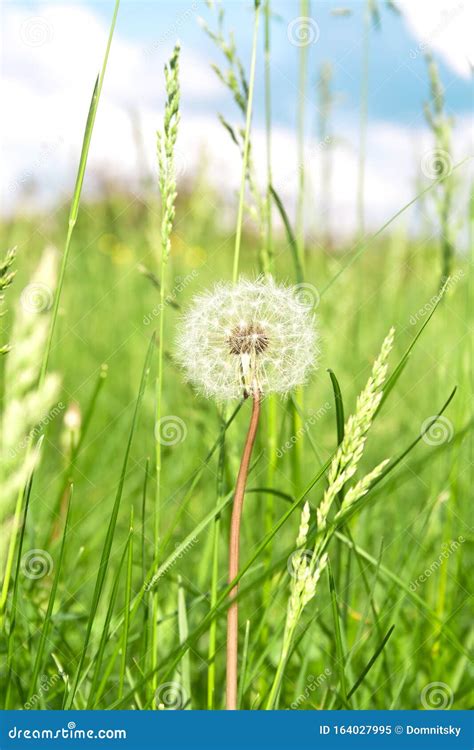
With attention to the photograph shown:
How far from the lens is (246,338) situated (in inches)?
33.9

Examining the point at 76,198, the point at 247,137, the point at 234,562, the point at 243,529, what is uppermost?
the point at 247,137

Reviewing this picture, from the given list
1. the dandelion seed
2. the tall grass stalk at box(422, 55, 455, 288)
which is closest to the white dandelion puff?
the dandelion seed

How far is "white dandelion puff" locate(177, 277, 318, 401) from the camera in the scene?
2.85 ft

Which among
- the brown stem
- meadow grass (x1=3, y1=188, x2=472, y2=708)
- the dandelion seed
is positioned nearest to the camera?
the brown stem

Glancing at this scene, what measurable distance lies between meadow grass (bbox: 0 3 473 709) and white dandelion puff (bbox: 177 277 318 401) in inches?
2.4

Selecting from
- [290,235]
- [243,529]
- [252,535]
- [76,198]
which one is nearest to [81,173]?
[76,198]

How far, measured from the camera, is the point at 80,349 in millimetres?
3184

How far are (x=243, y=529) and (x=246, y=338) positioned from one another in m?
1.15

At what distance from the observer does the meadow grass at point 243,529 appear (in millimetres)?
868

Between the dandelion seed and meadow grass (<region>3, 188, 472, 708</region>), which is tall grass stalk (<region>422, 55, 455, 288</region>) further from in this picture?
the dandelion seed

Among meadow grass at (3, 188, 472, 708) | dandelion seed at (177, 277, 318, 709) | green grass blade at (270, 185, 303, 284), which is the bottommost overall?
meadow grass at (3, 188, 472, 708)

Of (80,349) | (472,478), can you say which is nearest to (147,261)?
(80,349)

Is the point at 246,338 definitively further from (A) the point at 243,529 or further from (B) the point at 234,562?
(A) the point at 243,529

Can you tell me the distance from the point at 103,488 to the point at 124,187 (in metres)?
3.68
